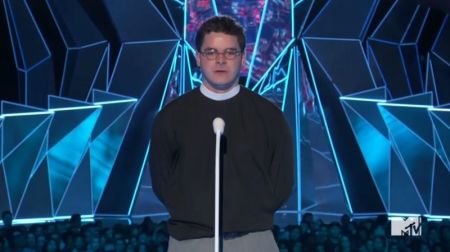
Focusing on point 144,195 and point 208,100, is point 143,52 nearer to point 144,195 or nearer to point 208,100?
point 144,195

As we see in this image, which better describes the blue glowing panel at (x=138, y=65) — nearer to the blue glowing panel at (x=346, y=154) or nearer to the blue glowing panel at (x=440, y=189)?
the blue glowing panel at (x=346, y=154)

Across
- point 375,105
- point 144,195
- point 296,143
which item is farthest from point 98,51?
point 375,105

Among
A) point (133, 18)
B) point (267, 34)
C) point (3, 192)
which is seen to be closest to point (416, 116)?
point (267, 34)

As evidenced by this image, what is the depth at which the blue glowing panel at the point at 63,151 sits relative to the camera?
5012mm

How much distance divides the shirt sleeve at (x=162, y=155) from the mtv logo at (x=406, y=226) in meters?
3.35

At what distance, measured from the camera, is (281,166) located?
171cm

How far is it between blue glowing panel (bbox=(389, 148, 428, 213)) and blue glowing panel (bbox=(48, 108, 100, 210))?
188 centimetres

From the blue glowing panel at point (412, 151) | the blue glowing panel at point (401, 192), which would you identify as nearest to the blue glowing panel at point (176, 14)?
the blue glowing panel at point (412, 151)

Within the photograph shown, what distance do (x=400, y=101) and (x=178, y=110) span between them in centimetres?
366

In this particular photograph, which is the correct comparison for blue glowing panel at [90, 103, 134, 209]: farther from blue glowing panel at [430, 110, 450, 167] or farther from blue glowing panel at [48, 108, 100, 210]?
blue glowing panel at [430, 110, 450, 167]

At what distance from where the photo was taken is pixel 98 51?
5152 millimetres

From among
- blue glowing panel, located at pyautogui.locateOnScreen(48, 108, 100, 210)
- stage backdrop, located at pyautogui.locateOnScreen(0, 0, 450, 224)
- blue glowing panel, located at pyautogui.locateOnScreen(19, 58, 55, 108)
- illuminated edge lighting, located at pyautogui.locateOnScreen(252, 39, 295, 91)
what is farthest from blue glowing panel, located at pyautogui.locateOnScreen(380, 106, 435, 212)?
blue glowing panel, located at pyautogui.locateOnScreen(19, 58, 55, 108)

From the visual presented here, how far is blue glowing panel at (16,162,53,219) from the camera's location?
16.4 feet

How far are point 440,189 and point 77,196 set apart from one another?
2.23 m
